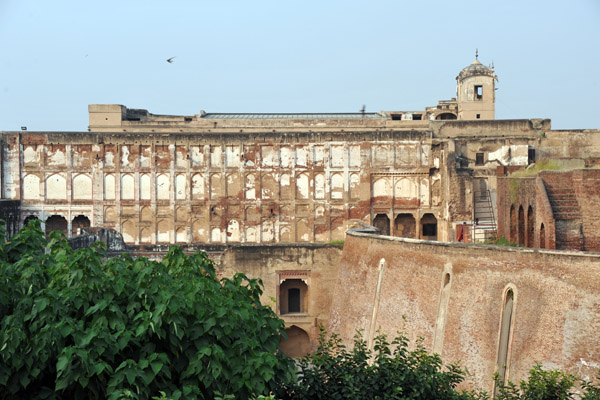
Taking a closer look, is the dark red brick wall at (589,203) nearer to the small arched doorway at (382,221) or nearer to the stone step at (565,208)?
the stone step at (565,208)

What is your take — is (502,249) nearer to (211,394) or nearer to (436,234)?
(211,394)

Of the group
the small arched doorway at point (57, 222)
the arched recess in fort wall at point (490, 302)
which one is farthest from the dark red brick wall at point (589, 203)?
the small arched doorway at point (57, 222)

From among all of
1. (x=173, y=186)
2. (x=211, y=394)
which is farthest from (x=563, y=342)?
(x=173, y=186)

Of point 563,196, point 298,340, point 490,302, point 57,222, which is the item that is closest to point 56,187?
point 57,222

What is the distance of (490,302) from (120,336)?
8.72 metres

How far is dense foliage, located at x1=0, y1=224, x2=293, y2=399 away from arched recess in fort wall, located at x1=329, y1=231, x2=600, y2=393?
609 centimetres

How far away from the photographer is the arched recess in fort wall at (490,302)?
1235cm

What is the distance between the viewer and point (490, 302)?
1402 centimetres

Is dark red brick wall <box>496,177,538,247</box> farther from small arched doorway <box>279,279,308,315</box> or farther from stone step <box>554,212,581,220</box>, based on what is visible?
small arched doorway <box>279,279,308,315</box>

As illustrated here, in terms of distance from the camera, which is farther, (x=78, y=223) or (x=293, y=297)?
(x=78, y=223)

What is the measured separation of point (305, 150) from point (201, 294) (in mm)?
27765

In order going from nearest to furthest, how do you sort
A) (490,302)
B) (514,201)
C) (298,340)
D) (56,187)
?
(490,302)
(514,201)
(298,340)
(56,187)

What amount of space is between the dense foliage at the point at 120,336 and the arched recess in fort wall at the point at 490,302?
609 centimetres

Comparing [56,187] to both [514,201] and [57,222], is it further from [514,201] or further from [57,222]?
[514,201]
